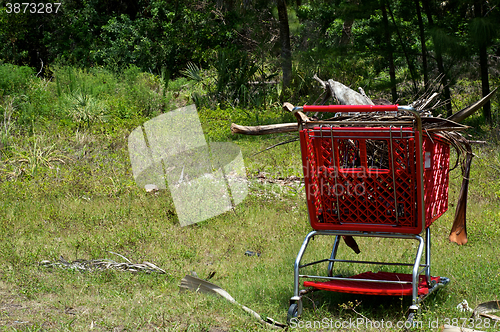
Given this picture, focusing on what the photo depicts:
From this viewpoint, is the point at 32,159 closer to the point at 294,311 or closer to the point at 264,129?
the point at 264,129

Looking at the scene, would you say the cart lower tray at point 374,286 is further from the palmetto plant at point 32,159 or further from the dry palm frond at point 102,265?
the palmetto plant at point 32,159

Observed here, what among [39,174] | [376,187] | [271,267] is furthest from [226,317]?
[39,174]

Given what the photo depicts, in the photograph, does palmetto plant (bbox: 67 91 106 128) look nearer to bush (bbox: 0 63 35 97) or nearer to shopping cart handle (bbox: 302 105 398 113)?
bush (bbox: 0 63 35 97)

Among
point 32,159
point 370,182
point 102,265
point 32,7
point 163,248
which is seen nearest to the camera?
point 370,182

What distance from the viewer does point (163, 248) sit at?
5031 mm

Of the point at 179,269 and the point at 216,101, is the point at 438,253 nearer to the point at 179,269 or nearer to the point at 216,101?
the point at 179,269

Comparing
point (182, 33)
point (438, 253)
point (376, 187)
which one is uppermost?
point (182, 33)

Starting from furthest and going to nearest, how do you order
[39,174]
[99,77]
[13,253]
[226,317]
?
[99,77], [39,174], [13,253], [226,317]

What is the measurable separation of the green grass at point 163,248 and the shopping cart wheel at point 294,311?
9cm

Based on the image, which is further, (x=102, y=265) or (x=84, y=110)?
(x=84, y=110)

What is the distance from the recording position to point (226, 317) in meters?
3.52

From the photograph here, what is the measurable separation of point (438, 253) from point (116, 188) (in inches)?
163

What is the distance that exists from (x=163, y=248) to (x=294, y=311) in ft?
6.65

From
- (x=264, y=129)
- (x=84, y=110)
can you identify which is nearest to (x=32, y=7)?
(x=84, y=110)
